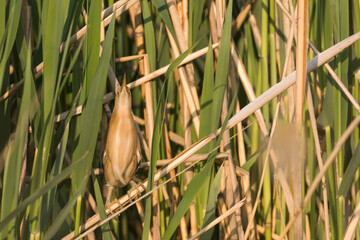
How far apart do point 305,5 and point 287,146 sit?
0.57 ft

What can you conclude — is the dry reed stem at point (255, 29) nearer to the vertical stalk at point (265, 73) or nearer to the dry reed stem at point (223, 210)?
the vertical stalk at point (265, 73)

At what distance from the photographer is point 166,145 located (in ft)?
3.61

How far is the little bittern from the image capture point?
3.08 feet

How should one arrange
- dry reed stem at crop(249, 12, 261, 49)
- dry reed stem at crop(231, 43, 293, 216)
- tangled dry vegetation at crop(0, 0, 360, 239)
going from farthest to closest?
dry reed stem at crop(249, 12, 261, 49)
dry reed stem at crop(231, 43, 293, 216)
tangled dry vegetation at crop(0, 0, 360, 239)

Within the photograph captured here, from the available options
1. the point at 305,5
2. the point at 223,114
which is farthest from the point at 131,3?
the point at 305,5

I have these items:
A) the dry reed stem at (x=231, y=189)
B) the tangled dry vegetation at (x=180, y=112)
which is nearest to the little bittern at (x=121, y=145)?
the tangled dry vegetation at (x=180, y=112)

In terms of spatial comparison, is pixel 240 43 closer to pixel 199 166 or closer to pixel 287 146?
pixel 199 166

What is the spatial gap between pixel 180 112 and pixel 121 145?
18 cm

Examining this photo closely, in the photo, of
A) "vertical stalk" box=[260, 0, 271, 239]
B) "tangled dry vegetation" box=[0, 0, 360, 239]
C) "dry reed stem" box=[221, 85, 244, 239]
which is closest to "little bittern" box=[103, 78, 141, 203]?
"tangled dry vegetation" box=[0, 0, 360, 239]

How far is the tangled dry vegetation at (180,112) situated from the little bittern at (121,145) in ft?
0.12

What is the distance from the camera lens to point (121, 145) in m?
0.98

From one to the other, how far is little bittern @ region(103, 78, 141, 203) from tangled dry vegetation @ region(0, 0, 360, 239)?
1.4 inches

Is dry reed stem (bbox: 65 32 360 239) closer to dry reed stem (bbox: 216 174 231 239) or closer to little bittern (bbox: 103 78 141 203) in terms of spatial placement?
little bittern (bbox: 103 78 141 203)

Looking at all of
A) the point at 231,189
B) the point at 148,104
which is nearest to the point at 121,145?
the point at 148,104
